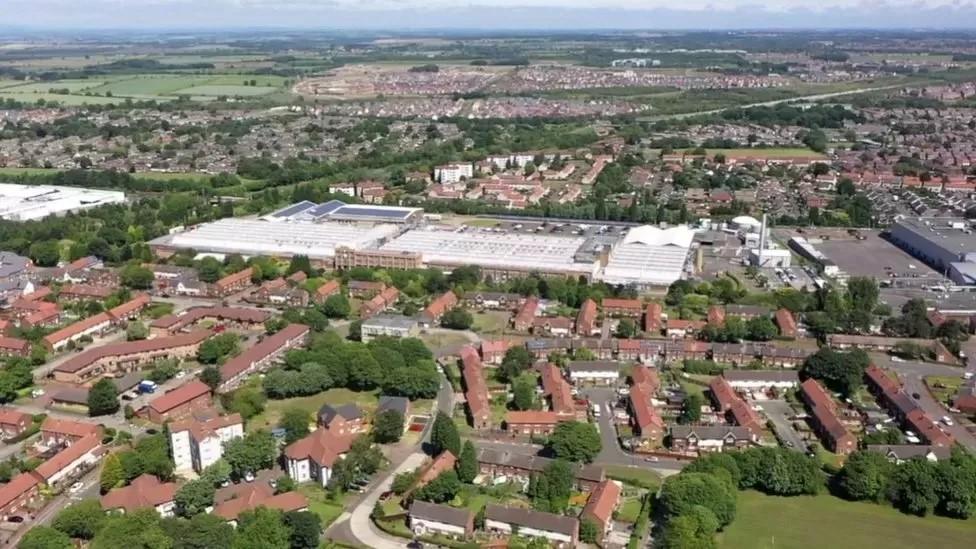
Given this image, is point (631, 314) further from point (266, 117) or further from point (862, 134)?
point (266, 117)

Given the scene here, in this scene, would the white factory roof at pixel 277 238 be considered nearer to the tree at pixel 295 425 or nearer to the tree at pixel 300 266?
the tree at pixel 300 266

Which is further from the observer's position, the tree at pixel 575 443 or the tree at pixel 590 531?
the tree at pixel 575 443

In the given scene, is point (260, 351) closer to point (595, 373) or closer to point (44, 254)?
point (595, 373)

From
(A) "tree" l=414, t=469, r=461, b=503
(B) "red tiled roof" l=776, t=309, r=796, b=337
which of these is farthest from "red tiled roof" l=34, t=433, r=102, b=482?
(B) "red tiled roof" l=776, t=309, r=796, b=337

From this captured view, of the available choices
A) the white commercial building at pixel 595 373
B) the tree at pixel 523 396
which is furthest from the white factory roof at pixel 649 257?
the tree at pixel 523 396

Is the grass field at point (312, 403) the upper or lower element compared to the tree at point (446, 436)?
lower

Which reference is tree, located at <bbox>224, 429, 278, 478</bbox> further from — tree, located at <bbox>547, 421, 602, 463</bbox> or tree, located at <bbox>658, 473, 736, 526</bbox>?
tree, located at <bbox>658, 473, 736, 526</bbox>

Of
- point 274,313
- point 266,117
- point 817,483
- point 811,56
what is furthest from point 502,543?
point 811,56
